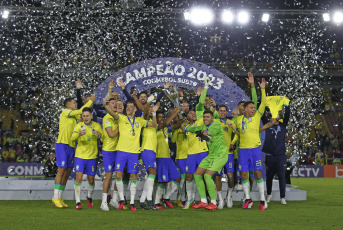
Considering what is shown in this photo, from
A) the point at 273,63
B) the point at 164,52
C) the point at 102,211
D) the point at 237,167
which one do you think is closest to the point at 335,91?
the point at 273,63

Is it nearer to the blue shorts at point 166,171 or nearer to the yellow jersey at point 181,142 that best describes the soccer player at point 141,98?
the yellow jersey at point 181,142

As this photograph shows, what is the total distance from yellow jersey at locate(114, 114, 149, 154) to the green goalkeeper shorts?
3.95 feet

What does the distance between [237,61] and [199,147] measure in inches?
950

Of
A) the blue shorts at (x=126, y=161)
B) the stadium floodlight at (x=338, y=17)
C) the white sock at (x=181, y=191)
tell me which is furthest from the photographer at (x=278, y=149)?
the stadium floodlight at (x=338, y=17)

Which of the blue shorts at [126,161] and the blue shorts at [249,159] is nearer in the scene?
the blue shorts at [126,161]

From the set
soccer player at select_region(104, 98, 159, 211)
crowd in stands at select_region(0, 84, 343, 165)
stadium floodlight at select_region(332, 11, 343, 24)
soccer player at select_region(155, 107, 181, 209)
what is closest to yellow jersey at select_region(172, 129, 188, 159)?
soccer player at select_region(155, 107, 181, 209)

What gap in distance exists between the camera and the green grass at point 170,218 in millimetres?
7230

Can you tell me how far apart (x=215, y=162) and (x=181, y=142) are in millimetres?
1174

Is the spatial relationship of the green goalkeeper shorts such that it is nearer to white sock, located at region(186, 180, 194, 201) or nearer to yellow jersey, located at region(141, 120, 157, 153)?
white sock, located at region(186, 180, 194, 201)

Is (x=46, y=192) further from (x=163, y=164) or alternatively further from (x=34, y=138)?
(x=34, y=138)

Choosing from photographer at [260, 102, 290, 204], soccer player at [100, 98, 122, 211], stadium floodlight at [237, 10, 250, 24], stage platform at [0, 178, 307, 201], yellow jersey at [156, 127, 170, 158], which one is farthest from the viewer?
stadium floodlight at [237, 10, 250, 24]

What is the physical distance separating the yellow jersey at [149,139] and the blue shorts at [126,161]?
332 mm

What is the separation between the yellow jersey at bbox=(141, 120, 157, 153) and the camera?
31.3 feet

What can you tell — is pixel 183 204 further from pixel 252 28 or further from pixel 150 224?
pixel 252 28
